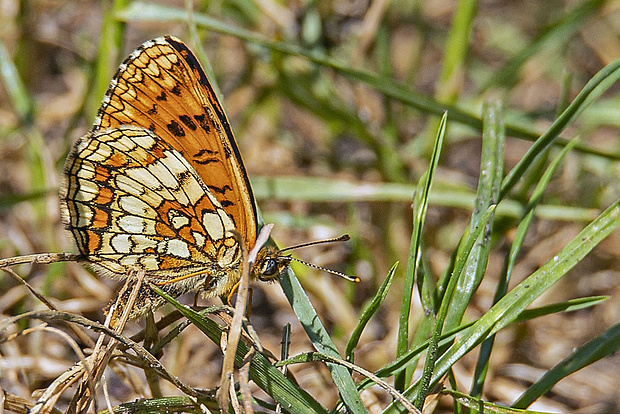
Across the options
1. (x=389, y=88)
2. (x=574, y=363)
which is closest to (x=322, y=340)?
(x=574, y=363)

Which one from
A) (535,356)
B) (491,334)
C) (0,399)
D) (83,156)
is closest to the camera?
(0,399)

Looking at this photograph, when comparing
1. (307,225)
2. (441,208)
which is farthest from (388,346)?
(441,208)

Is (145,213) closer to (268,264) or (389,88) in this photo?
(268,264)

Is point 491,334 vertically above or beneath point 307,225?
beneath

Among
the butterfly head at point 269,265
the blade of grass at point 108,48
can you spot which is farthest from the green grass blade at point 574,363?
the blade of grass at point 108,48

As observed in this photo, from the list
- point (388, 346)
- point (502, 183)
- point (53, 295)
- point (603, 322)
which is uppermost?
point (603, 322)

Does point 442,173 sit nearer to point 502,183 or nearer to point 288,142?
point 288,142
